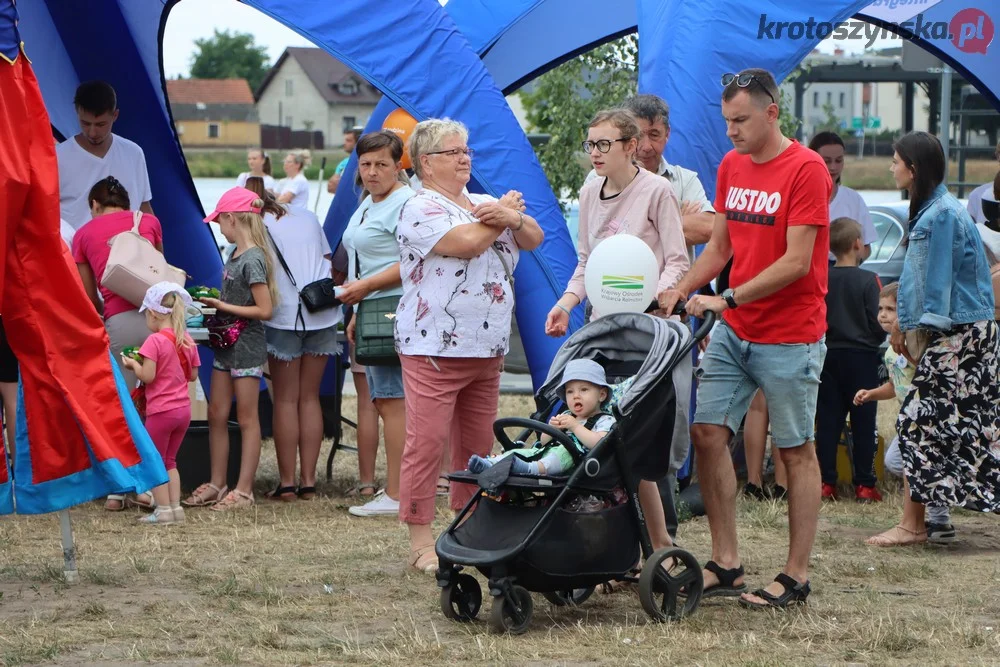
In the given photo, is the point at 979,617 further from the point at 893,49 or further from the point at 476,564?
the point at 893,49

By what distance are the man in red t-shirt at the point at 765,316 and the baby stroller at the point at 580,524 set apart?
0.22 metres

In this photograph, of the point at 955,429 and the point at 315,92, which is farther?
the point at 315,92

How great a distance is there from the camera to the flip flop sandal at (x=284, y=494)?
7.55 metres

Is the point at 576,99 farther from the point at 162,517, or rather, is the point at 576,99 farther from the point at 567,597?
the point at 567,597

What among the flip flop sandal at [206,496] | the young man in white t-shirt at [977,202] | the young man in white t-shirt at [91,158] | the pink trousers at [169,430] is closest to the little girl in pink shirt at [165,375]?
the pink trousers at [169,430]

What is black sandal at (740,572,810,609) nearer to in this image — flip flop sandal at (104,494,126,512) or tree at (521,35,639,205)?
flip flop sandal at (104,494,126,512)

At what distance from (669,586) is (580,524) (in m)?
0.43

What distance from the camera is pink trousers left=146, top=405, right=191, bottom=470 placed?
6.87 metres

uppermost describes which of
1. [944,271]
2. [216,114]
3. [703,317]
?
[216,114]

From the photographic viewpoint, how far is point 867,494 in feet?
24.2

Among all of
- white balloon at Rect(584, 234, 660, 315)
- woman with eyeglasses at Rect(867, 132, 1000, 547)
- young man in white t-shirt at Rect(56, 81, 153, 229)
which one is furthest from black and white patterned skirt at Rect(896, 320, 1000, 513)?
young man in white t-shirt at Rect(56, 81, 153, 229)

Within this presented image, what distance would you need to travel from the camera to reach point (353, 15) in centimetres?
717

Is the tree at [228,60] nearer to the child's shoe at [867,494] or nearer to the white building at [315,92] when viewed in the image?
the white building at [315,92]

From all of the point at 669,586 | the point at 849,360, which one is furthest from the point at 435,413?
the point at 849,360
